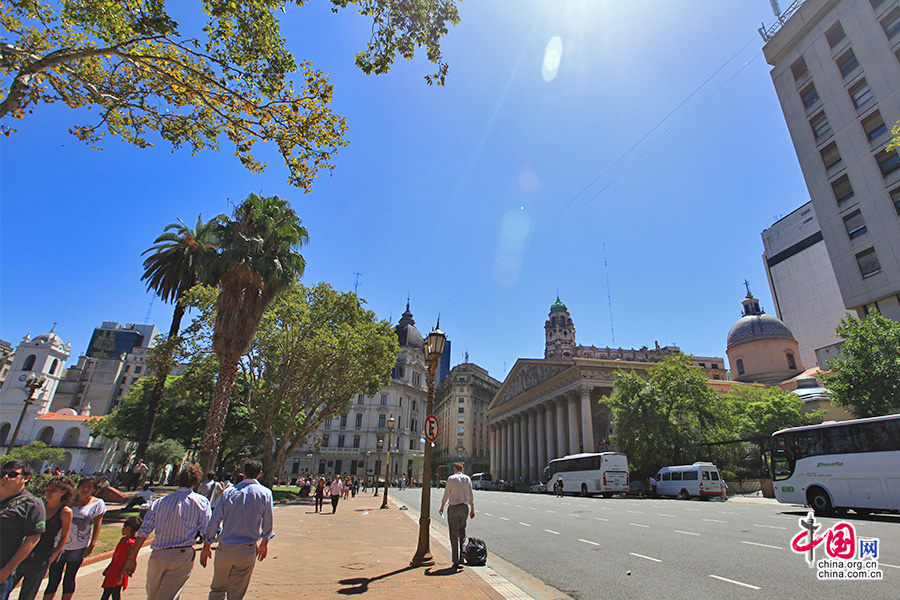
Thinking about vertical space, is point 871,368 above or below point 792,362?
below

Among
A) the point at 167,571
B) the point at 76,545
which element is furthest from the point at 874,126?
the point at 76,545

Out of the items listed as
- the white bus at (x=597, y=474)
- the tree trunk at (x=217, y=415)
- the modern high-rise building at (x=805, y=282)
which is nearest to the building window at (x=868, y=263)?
the white bus at (x=597, y=474)

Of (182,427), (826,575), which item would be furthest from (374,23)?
(182,427)

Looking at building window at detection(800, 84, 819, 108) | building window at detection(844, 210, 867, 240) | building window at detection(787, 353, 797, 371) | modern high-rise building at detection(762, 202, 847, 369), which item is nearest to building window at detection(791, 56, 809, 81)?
building window at detection(800, 84, 819, 108)

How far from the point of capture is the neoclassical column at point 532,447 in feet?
208

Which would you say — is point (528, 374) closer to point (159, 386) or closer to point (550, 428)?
point (550, 428)

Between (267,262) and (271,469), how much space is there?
14.7 metres

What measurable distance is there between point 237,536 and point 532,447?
6371cm

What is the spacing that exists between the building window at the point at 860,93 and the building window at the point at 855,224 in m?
6.99

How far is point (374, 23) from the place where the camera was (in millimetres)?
7004

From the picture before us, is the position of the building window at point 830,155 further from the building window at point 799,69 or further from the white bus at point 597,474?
the white bus at point 597,474

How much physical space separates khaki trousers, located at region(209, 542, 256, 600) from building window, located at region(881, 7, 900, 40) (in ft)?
137

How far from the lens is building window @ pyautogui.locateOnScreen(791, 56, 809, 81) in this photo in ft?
113

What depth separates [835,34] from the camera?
32.2 m
